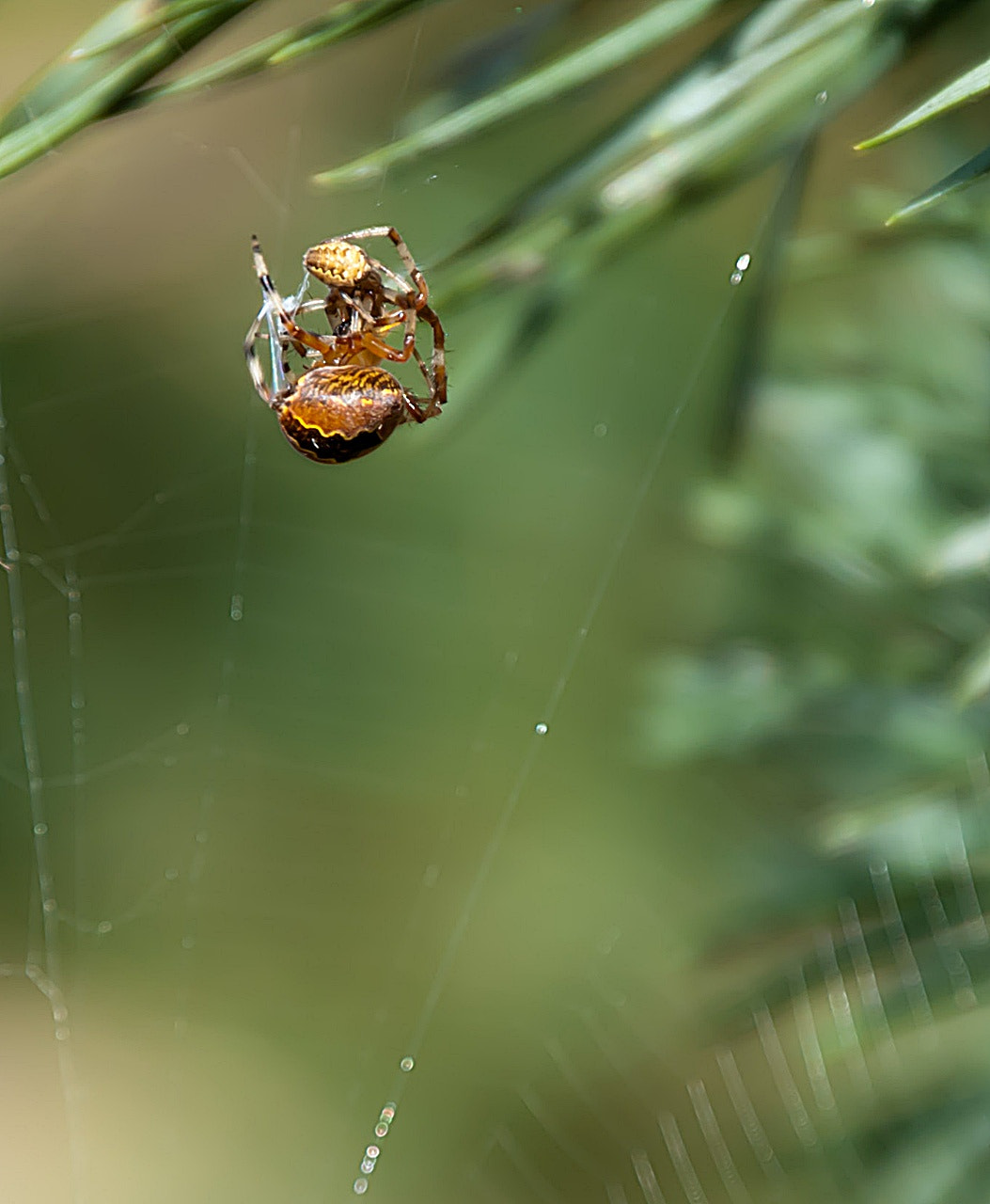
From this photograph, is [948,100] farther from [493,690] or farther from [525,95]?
[493,690]

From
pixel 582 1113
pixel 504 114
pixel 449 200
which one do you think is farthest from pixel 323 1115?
pixel 504 114

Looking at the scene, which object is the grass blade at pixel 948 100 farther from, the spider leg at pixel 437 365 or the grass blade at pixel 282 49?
the spider leg at pixel 437 365

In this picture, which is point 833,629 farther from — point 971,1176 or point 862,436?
point 971,1176

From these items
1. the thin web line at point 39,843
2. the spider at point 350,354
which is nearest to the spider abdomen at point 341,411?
the spider at point 350,354

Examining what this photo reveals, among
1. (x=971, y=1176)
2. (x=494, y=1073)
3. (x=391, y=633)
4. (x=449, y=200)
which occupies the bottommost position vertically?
(x=971, y=1176)

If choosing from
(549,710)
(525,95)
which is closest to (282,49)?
(525,95)

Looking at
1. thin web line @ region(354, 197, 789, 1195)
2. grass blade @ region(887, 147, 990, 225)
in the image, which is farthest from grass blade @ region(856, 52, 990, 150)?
thin web line @ region(354, 197, 789, 1195)

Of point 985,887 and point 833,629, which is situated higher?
point 833,629
